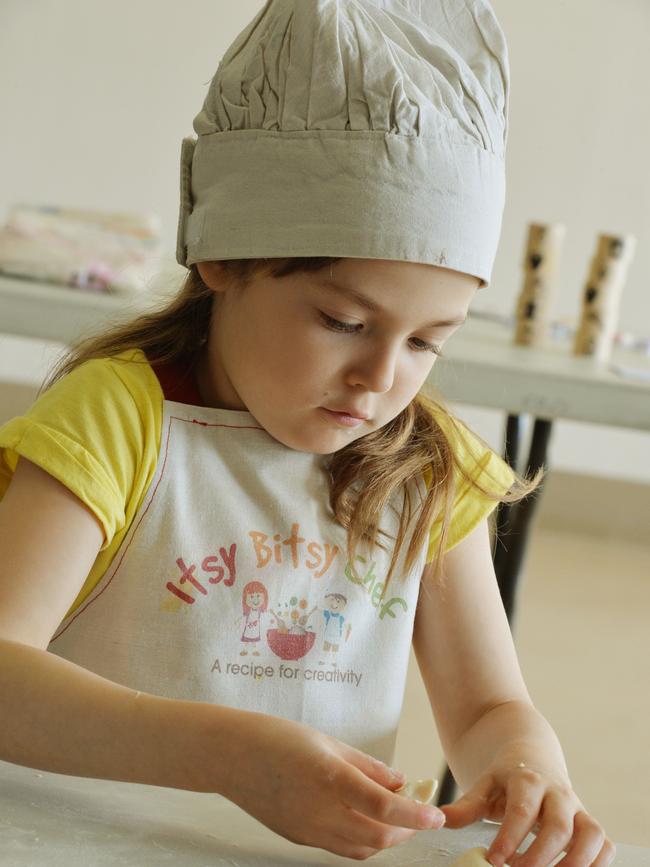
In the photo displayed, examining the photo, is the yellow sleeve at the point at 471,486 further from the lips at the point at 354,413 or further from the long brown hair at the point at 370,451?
the lips at the point at 354,413

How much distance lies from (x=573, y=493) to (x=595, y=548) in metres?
0.28

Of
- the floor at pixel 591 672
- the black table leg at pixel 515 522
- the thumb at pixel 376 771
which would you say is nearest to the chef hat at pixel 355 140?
the thumb at pixel 376 771

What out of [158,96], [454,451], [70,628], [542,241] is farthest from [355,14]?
[158,96]

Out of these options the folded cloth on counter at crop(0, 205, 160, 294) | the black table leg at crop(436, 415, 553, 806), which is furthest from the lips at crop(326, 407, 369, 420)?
the folded cloth on counter at crop(0, 205, 160, 294)

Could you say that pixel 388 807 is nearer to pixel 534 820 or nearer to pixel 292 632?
pixel 534 820

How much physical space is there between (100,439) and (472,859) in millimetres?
396

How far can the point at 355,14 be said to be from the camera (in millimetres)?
817

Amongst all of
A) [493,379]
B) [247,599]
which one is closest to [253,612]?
[247,599]

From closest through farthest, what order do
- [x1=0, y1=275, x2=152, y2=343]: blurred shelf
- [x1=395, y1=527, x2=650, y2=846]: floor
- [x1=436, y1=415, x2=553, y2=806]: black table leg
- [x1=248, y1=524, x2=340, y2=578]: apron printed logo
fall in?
[x1=248, y1=524, x2=340, y2=578]: apron printed logo < [x1=0, y1=275, x2=152, y2=343]: blurred shelf < [x1=436, y1=415, x2=553, y2=806]: black table leg < [x1=395, y1=527, x2=650, y2=846]: floor

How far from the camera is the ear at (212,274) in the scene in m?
0.91

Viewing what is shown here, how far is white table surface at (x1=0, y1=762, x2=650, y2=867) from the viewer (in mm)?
568

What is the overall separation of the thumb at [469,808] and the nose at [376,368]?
27 cm

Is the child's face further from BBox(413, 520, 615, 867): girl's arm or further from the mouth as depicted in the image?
BBox(413, 520, 615, 867): girl's arm

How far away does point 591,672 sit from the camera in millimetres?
2662
